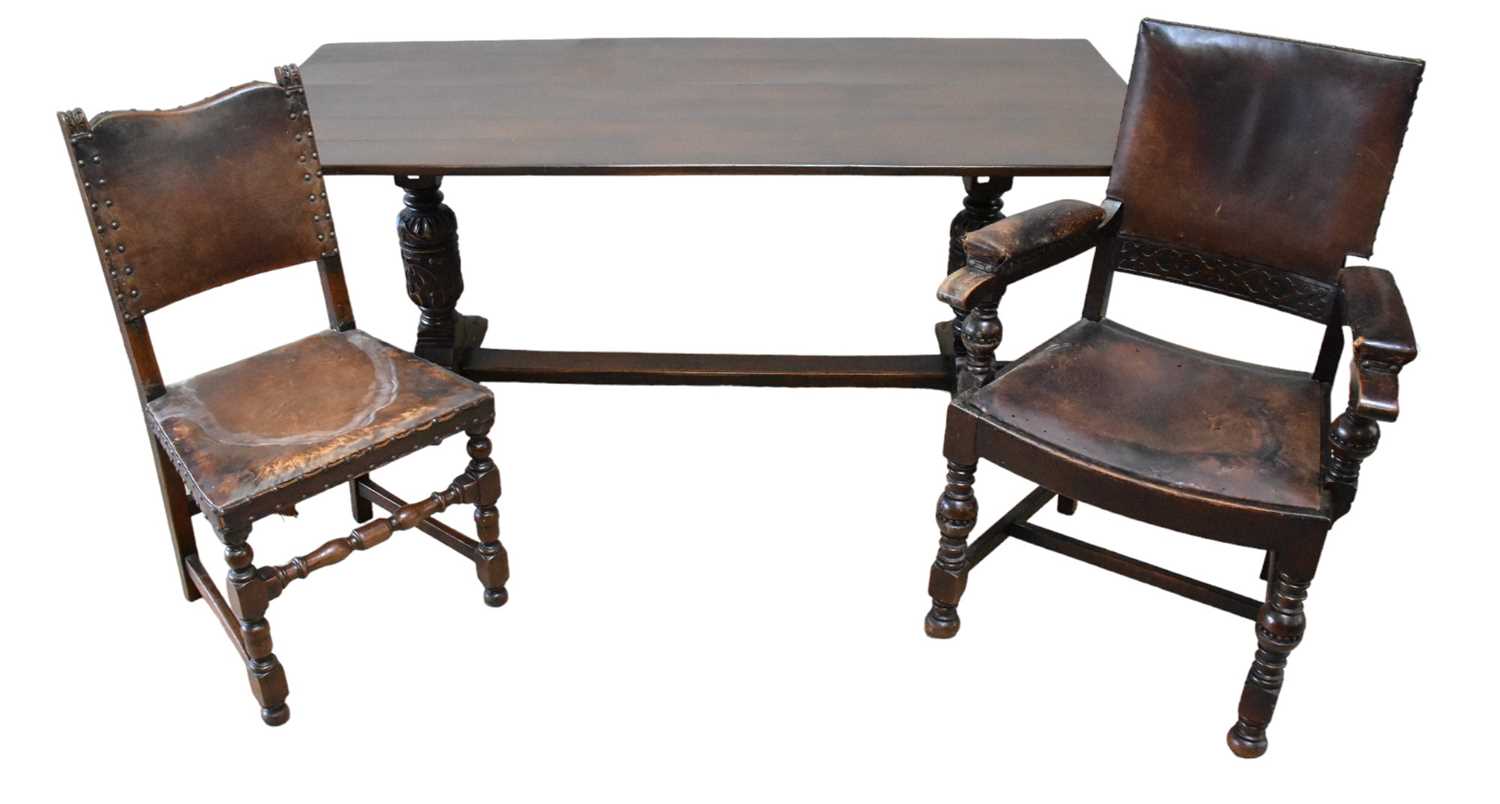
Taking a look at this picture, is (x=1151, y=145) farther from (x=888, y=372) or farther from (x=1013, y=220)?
(x=888, y=372)

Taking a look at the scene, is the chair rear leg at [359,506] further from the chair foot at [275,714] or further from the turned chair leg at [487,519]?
the chair foot at [275,714]

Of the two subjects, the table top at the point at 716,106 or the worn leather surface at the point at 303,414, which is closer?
the worn leather surface at the point at 303,414

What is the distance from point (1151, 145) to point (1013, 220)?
41cm

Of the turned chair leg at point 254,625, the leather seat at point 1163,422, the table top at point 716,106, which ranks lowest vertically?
the turned chair leg at point 254,625

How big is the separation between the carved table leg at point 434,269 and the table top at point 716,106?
28 centimetres

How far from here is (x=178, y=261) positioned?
3.07m

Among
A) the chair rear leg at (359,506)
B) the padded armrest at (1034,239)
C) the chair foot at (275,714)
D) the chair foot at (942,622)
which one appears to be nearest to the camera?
the padded armrest at (1034,239)

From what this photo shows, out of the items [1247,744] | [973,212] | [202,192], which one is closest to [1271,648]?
[1247,744]

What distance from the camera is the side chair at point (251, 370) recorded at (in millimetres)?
2926

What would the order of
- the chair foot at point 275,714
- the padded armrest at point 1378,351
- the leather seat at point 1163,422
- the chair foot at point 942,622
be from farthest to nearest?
the chair foot at point 942,622 → the chair foot at point 275,714 → the leather seat at point 1163,422 → the padded armrest at point 1378,351

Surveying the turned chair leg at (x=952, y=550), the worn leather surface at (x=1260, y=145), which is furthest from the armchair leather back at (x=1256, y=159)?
the turned chair leg at (x=952, y=550)

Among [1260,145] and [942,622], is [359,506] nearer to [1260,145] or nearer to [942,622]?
[942,622]

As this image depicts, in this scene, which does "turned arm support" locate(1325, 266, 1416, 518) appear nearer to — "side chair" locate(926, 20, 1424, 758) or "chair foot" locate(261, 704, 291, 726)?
"side chair" locate(926, 20, 1424, 758)

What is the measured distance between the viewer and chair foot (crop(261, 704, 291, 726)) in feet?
10.4
